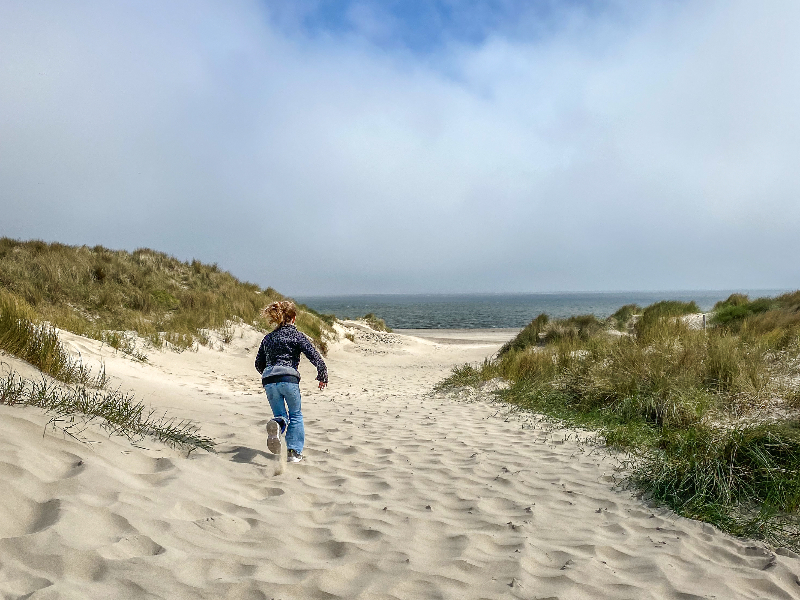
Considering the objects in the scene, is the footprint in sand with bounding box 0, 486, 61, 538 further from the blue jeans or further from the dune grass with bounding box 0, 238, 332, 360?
the dune grass with bounding box 0, 238, 332, 360

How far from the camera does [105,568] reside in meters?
2.44

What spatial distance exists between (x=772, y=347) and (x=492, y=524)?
7735 millimetres

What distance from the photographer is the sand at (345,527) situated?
2.52 meters

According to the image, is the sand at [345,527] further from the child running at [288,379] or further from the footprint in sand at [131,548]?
the child running at [288,379]

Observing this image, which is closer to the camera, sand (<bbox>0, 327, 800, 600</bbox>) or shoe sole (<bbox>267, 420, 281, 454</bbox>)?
sand (<bbox>0, 327, 800, 600</bbox>)

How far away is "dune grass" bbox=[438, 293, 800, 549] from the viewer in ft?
12.4

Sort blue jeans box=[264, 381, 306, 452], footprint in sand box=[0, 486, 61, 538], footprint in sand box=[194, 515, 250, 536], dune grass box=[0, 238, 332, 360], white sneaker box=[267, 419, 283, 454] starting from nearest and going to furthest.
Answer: footprint in sand box=[0, 486, 61, 538], footprint in sand box=[194, 515, 250, 536], white sneaker box=[267, 419, 283, 454], blue jeans box=[264, 381, 306, 452], dune grass box=[0, 238, 332, 360]

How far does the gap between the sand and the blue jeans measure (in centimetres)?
24

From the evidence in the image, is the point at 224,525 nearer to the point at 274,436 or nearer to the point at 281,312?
the point at 274,436

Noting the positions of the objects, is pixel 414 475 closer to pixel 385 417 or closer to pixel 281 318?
pixel 281 318

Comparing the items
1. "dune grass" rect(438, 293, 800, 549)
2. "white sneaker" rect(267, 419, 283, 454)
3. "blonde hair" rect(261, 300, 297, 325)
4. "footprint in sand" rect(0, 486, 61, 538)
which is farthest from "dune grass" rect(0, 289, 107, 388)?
"dune grass" rect(438, 293, 800, 549)

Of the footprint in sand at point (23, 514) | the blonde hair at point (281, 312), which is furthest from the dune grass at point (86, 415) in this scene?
the blonde hair at point (281, 312)

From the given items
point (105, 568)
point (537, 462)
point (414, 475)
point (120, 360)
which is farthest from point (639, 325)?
point (105, 568)

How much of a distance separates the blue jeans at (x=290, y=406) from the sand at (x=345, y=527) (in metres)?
0.24
